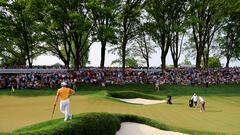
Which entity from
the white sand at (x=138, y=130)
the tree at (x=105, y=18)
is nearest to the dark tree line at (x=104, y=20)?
the tree at (x=105, y=18)

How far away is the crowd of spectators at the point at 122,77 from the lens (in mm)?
49019

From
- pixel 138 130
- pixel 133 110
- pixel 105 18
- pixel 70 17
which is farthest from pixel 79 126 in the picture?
pixel 105 18

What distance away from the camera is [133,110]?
32.7 metres

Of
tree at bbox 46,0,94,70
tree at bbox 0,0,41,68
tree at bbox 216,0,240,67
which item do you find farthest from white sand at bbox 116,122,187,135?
tree at bbox 216,0,240,67

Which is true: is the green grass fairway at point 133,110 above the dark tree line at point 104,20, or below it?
below

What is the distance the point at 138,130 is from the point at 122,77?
32366mm

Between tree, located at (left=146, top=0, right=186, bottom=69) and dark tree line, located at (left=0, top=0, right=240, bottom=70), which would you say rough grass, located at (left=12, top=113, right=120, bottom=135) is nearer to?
dark tree line, located at (left=0, top=0, right=240, bottom=70)

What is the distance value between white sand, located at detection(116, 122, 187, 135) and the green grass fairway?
1612 mm

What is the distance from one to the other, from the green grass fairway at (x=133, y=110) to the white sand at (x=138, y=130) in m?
1.61

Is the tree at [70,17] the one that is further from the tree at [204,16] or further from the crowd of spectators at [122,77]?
the tree at [204,16]

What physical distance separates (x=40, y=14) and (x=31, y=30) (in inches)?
226

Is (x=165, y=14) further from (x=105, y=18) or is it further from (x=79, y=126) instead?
(x=79, y=126)

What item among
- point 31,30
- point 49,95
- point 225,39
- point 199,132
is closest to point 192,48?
point 225,39

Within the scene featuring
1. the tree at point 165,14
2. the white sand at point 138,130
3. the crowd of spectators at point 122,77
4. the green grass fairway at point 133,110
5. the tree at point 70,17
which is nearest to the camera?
the white sand at point 138,130
